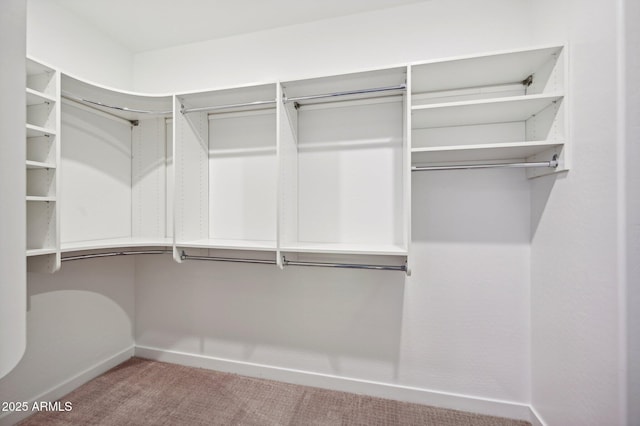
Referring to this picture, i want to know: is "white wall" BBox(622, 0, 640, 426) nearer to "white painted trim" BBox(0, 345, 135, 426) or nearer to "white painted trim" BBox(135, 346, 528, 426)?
"white painted trim" BBox(135, 346, 528, 426)

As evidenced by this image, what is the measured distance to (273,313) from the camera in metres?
2.30

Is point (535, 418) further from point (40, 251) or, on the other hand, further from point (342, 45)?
point (40, 251)

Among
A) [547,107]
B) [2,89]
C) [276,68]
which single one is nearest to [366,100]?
[276,68]

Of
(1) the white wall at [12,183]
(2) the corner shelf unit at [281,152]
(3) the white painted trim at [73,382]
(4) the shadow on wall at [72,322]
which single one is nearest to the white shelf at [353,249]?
(2) the corner shelf unit at [281,152]

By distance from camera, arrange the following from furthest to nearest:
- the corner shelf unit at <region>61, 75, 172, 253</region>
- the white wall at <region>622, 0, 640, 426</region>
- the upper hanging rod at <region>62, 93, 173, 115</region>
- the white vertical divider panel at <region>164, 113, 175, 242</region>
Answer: the white vertical divider panel at <region>164, 113, 175, 242</region>, the corner shelf unit at <region>61, 75, 172, 253</region>, the upper hanging rod at <region>62, 93, 173, 115</region>, the white wall at <region>622, 0, 640, 426</region>

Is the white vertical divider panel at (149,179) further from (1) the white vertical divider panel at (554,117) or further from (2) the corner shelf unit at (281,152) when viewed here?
(1) the white vertical divider panel at (554,117)

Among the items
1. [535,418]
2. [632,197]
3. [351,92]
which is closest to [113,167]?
[351,92]

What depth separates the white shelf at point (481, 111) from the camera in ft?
5.03

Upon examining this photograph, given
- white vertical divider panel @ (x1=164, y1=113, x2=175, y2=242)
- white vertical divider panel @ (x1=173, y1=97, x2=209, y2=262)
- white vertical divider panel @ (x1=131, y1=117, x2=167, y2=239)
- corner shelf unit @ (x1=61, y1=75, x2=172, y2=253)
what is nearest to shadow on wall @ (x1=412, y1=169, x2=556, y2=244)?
white vertical divider panel @ (x1=173, y1=97, x2=209, y2=262)

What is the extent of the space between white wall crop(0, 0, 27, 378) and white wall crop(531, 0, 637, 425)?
2004mm

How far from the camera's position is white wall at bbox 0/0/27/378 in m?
0.73

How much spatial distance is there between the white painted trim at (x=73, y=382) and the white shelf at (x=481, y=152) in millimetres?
2879

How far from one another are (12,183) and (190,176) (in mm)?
1510

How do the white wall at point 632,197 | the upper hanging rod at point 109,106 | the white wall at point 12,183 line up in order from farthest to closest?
the upper hanging rod at point 109,106 < the white wall at point 632,197 < the white wall at point 12,183
